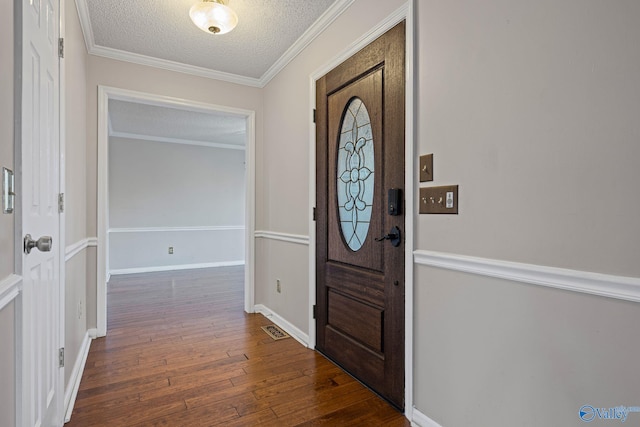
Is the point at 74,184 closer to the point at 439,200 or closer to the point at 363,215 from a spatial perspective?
the point at 363,215

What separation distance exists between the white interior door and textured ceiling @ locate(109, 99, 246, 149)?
2.66 metres

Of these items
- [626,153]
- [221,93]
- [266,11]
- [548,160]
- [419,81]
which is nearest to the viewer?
[626,153]

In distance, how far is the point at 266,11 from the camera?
231cm

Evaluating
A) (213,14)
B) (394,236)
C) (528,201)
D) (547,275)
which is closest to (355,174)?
(394,236)

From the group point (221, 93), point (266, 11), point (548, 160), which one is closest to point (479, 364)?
point (548, 160)

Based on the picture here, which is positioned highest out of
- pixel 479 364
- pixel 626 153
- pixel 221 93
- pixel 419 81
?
pixel 221 93

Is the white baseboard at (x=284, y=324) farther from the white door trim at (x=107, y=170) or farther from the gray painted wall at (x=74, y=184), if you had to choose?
the gray painted wall at (x=74, y=184)

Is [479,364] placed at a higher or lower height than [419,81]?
lower

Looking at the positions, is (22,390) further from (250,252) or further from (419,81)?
(250,252)

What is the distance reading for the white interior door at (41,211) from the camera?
3.51 feet

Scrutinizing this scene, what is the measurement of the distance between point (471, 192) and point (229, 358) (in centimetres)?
202

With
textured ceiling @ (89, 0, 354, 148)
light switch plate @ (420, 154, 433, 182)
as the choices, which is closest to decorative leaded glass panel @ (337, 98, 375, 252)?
light switch plate @ (420, 154, 433, 182)

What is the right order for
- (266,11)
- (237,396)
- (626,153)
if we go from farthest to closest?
(266,11) < (237,396) < (626,153)

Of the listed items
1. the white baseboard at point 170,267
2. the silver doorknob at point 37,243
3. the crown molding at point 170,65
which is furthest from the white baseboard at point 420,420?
the white baseboard at point 170,267
